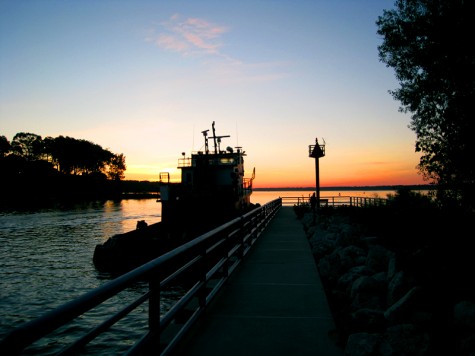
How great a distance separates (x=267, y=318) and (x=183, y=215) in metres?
17.7

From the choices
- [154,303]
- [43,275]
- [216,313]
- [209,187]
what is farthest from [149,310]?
[209,187]

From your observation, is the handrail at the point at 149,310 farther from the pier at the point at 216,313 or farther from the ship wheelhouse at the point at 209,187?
the ship wheelhouse at the point at 209,187

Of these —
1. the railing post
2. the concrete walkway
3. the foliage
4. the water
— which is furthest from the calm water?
the foliage

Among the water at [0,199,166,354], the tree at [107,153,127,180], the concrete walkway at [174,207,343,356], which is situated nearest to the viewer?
the concrete walkway at [174,207,343,356]

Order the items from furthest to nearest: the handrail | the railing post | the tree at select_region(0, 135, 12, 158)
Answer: the tree at select_region(0, 135, 12, 158) < the railing post < the handrail

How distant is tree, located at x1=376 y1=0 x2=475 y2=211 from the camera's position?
599 inches

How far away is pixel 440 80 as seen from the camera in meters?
18.0

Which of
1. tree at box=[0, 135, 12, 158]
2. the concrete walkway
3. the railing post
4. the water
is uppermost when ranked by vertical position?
tree at box=[0, 135, 12, 158]

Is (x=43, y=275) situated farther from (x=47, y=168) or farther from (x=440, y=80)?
(x=47, y=168)

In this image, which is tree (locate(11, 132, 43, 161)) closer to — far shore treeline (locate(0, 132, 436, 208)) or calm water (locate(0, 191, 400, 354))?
far shore treeline (locate(0, 132, 436, 208))

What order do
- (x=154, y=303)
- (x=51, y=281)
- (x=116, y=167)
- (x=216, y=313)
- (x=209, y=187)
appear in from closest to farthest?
1. (x=154, y=303)
2. (x=216, y=313)
3. (x=51, y=281)
4. (x=209, y=187)
5. (x=116, y=167)

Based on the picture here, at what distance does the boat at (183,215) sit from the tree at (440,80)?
1174 centimetres

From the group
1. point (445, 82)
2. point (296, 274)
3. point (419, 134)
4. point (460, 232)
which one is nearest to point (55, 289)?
point (296, 274)

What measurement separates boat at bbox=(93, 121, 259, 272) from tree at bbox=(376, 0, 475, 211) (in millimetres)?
11741
